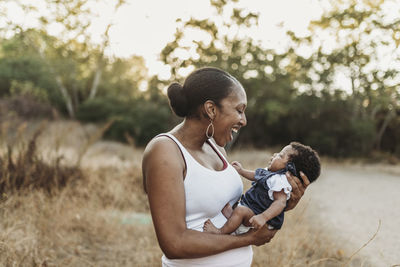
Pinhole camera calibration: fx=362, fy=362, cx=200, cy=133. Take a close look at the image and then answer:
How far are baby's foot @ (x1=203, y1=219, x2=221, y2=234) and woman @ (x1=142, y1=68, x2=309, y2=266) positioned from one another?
0.08 feet

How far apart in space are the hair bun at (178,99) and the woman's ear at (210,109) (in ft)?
0.42

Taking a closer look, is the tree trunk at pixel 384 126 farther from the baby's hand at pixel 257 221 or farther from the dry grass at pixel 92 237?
the baby's hand at pixel 257 221

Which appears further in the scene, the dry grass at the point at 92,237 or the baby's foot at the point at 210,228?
the dry grass at the point at 92,237

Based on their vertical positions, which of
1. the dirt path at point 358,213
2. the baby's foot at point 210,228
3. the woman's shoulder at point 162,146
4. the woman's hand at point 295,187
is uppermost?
the woman's shoulder at point 162,146

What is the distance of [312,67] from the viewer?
50.1ft

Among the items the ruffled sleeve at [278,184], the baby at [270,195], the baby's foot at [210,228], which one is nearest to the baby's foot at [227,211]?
the baby at [270,195]

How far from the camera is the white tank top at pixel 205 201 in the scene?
1755mm

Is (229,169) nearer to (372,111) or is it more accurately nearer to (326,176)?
(326,176)

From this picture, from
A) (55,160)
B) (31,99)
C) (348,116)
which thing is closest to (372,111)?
(348,116)

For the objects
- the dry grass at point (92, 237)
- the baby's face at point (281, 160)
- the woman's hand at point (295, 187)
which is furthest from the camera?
the dry grass at point (92, 237)

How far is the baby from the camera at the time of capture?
1.91m

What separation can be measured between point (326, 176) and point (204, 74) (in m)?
10.1

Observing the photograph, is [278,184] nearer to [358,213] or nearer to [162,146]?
[162,146]

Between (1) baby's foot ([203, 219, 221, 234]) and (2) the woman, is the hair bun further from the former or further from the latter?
(1) baby's foot ([203, 219, 221, 234])
